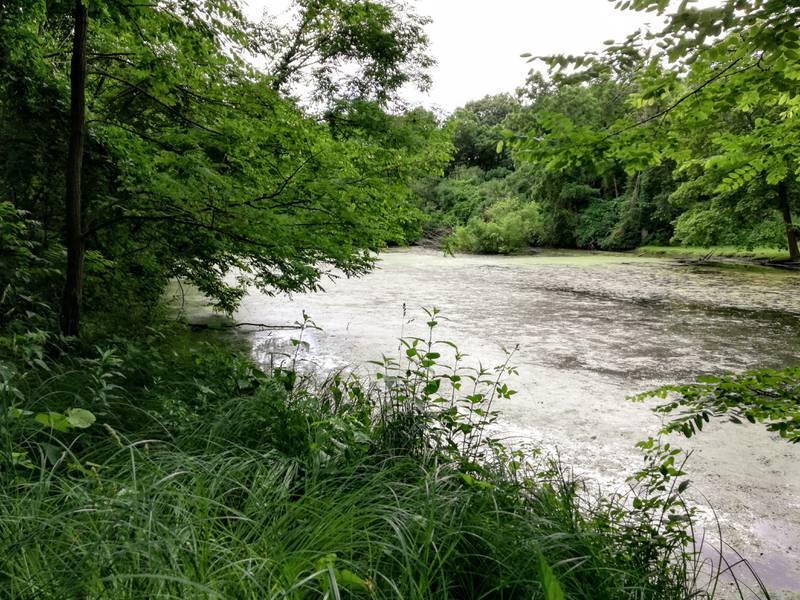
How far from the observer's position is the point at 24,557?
914 millimetres

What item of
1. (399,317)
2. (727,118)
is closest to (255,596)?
(399,317)

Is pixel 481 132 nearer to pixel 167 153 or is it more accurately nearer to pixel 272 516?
pixel 167 153

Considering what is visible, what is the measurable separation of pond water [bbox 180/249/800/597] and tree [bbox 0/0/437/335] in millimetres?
950

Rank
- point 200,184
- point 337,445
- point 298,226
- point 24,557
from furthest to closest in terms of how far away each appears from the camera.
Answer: point 298,226
point 200,184
point 337,445
point 24,557

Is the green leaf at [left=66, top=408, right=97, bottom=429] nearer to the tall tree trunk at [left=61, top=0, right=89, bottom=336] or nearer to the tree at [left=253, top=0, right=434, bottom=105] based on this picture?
the tall tree trunk at [left=61, top=0, right=89, bottom=336]

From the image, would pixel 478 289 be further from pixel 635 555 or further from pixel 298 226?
pixel 635 555

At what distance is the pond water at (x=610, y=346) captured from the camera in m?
2.49

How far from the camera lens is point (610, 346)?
17.7 feet

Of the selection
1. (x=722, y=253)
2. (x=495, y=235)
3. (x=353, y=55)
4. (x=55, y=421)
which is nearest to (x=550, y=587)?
(x=55, y=421)

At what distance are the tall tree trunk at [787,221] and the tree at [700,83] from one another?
14.2 m

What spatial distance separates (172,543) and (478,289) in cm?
905

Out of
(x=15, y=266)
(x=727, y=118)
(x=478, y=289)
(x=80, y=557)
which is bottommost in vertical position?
(x=478, y=289)

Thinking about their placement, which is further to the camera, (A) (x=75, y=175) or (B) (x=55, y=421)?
(A) (x=75, y=175)

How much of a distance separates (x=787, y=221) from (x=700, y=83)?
51.0 feet
